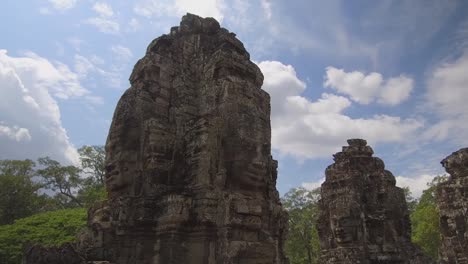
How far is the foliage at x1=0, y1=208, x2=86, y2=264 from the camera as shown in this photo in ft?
58.8

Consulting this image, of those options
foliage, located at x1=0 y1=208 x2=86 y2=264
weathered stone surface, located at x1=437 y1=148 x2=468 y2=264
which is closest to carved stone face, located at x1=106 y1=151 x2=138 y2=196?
weathered stone surface, located at x1=437 y1=148 x2=468 y2=264

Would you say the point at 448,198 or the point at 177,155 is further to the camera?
the point at 448,198

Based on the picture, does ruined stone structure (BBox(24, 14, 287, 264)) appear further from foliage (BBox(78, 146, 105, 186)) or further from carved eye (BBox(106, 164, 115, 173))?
foliage (BBox(78, 146, 105, 186))

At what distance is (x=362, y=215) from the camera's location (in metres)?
13.1

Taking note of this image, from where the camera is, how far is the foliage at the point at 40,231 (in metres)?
17.9

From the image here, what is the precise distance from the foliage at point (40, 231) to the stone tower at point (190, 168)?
536 inches

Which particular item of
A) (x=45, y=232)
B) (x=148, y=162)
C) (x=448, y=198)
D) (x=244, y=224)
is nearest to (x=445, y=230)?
(x=448, y=198)

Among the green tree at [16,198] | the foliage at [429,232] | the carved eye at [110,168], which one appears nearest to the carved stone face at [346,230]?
the carved eye at [110,168]

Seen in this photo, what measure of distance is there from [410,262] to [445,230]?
1482 mm

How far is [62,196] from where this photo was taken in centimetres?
3294

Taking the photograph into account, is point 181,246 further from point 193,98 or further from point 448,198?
point 448,198

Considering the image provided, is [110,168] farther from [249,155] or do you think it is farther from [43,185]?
[43,185]

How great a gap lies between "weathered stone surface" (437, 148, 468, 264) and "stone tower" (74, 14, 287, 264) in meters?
8.10

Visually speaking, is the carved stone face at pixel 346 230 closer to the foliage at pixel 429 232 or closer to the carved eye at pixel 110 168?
the carved eye at pixel 110 168
